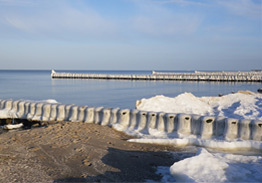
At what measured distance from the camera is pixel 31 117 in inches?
328

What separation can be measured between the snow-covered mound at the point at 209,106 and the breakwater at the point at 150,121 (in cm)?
339

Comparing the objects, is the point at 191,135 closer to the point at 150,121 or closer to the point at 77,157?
the point at 150,121

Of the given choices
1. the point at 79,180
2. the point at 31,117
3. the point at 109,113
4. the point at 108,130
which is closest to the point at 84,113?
the point at 109,113

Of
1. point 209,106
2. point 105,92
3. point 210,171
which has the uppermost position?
point 210,171

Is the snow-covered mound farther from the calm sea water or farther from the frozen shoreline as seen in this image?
the calm sea water

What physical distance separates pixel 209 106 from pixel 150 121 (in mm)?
5761

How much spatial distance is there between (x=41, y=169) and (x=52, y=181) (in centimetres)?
51

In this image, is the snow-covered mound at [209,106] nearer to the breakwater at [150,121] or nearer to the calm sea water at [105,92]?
the breakwater at [150,121]

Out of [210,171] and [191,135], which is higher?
[210,171]

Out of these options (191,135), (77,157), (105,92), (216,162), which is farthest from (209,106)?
(105,92)

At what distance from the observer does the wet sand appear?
12.8ft

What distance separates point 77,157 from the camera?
4676 millimetres

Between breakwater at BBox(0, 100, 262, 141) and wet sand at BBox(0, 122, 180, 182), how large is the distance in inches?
29.7

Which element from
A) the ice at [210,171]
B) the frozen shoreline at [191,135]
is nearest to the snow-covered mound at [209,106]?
the frozen shoreline at [191,135]
